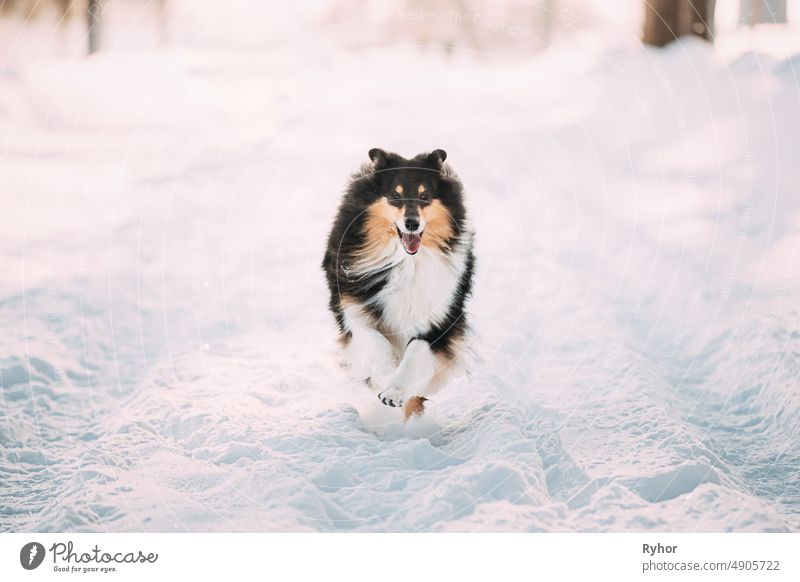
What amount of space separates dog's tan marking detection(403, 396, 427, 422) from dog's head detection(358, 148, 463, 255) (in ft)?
2.29

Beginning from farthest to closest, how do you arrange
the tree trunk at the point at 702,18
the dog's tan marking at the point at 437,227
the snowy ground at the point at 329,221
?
the tree trunk at the point at 702,18 → the snowy ground at the point at 329,221 → the dog's tan marking at the point at 437,227

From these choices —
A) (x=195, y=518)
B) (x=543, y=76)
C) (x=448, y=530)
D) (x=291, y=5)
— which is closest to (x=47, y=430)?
(x=195, y=518)

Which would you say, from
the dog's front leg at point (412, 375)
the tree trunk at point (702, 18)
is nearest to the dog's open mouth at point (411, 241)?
the dog's front leg at point (412, 375)

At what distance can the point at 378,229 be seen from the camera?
360 cm

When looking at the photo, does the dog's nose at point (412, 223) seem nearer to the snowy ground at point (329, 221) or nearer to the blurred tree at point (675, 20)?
the snowy ground at point (329, 221)

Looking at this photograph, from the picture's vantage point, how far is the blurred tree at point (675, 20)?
4.11 meters

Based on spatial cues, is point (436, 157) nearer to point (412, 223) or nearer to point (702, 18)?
point (412, 223)

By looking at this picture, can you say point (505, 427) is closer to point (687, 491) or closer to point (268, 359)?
point (687, 491)

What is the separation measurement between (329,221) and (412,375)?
2.97ft

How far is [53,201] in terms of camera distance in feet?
13.4

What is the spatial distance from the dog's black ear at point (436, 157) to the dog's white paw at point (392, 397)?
1.07 m

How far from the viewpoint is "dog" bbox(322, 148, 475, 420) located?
3.56m

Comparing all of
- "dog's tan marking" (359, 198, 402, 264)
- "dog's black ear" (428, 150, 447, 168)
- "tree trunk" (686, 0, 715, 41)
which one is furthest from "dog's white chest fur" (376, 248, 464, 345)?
"tree trunk" (686, 0, 715, 41)
